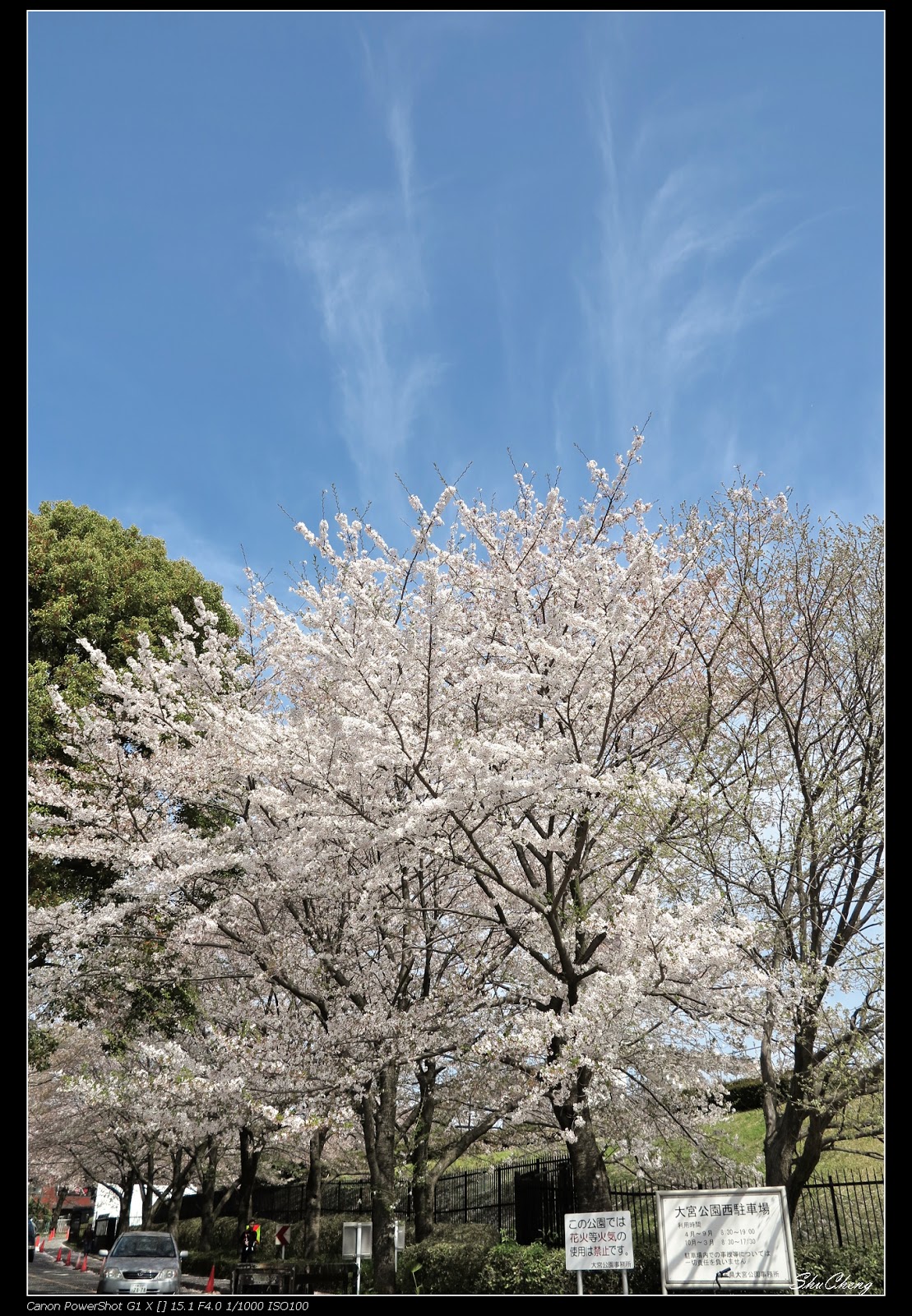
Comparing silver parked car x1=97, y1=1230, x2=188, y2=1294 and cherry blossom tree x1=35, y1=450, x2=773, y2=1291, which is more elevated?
cherry blossom tree x1=35, y1=450, x2=773, y2=1291

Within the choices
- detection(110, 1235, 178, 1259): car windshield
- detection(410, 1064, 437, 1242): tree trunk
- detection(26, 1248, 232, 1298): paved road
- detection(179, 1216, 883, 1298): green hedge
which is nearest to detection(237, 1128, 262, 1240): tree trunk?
detection(26, 1248, 232, 1298): paved road

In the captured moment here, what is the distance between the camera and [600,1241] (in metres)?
8.90

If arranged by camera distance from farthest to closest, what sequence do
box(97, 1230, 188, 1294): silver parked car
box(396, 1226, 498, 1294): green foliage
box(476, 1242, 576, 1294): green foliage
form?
box(97, 1230, 188, 1294): silver parked car
box(396, 1226, 498, 1294): green foliage
box(476, 1242, 576, 1294): green foliage

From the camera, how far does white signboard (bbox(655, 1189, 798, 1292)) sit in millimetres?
8055

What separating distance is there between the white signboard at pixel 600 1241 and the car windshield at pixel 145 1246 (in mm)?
9306

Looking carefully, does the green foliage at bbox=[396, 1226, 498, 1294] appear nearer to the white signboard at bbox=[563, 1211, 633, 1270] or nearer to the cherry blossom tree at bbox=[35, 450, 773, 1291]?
the cherry blossom tree at bbox=[35, 450, 773, 1291]

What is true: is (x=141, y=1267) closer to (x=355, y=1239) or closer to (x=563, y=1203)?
(x=355, y=1239)

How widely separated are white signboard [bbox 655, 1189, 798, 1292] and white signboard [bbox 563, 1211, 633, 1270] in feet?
1.49

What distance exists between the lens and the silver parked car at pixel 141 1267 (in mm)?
13844

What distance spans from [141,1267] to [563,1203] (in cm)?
696

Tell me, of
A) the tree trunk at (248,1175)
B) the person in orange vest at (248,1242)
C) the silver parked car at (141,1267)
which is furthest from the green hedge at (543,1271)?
the tree trunk at (248,1175)
